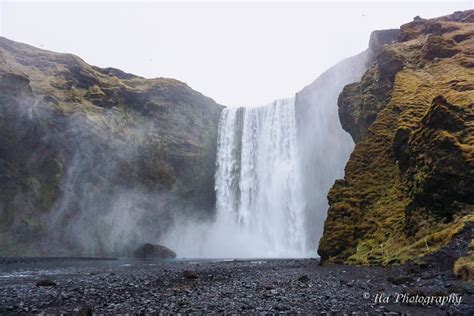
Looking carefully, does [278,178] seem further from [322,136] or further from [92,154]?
[92,154]

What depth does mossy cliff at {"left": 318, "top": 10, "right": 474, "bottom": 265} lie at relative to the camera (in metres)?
16.0

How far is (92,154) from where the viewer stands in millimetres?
46875

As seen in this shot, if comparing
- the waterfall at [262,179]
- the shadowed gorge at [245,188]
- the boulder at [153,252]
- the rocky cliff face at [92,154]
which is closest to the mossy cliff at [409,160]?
the shadowed gorge at [245,188]

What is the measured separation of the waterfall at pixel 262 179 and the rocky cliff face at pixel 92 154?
2.91 metres

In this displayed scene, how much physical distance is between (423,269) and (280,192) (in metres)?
39.3

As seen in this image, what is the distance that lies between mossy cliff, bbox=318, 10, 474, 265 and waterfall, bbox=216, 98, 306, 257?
858 inches

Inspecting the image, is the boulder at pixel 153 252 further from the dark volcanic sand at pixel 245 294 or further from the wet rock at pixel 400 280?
the wet rock at pixel 400 280

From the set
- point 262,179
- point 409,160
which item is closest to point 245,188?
point 262,179

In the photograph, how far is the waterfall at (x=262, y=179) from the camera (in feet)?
166

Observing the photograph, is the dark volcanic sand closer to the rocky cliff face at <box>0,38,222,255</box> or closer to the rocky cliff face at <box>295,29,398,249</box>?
the rocky cliff face at <box>0,38,222,255</box>

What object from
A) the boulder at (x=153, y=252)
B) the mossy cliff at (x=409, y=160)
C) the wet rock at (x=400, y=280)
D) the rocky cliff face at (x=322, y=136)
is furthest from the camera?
the rocky cliff face at (x=322, y=136)

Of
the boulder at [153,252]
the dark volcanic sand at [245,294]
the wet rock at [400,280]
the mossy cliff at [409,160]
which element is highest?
the mossy cliff at [409,160]

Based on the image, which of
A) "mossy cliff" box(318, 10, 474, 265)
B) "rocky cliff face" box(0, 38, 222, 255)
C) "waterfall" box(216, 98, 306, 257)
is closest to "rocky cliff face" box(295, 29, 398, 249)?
"waterfall" box(216, 98, 306, 257)

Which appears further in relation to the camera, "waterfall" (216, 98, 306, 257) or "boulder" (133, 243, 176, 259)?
"waterfall" (216, 98, 306, 257)
